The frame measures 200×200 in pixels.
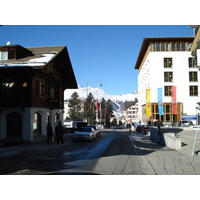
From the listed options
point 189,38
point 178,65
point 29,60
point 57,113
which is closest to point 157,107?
point 178,65

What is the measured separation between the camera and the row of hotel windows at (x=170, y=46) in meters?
54.0

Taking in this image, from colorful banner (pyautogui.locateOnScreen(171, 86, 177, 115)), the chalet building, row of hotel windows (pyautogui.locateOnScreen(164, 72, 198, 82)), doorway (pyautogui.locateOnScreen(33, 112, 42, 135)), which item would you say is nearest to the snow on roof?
the chalet building

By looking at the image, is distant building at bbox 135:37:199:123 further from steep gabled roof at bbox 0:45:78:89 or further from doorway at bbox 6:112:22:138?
doorway at bbox 6:112:22:138

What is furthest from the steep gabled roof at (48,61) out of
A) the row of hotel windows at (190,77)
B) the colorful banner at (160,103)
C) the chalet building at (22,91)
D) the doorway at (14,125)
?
the row of hotel windows at (190,77)

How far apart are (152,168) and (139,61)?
213 ft

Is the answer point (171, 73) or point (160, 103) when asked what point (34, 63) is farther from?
point (171, 73)

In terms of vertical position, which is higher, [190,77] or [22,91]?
[190,77]

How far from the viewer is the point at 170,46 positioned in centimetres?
5422

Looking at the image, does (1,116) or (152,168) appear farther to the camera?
(1,116)

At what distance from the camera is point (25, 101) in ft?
72.0

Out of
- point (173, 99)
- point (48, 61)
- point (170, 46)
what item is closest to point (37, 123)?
point (48, 61)

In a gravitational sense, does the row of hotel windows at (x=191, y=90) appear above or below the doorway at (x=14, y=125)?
above

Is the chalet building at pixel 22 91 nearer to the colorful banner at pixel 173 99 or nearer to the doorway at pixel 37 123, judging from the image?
the doorway at pixel 37 123

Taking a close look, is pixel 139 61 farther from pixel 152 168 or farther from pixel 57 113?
pixel 152 168
